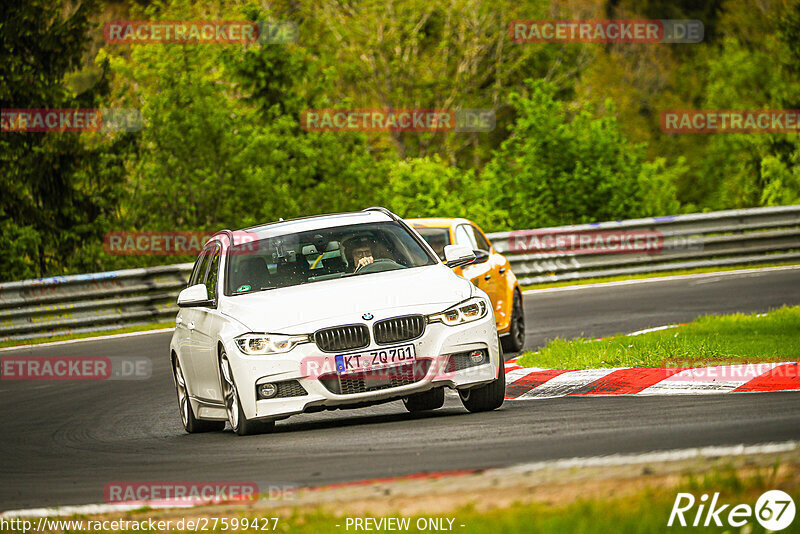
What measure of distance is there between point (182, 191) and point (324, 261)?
19065 mm

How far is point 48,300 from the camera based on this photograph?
21.5 m

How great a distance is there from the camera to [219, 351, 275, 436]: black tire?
9.52 m

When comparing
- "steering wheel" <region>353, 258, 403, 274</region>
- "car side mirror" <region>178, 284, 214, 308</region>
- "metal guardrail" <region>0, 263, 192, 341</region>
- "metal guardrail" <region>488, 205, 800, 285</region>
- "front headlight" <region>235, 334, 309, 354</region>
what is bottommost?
"metal guardrail" <region>488, 205, 800, 285</region>

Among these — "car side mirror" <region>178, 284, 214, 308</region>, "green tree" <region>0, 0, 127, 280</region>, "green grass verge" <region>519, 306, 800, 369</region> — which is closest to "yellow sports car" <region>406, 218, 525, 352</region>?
"green grass verge" <region>519, 306, 800, 369</region>

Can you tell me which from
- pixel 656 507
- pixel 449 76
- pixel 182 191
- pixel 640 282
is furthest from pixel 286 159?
pixel 656 507

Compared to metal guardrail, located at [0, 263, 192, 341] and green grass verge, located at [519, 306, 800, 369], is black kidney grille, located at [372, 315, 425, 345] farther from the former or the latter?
metal guardrail, located at [0, 263, 192, 341]

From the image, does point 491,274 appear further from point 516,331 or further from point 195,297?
point 195,297

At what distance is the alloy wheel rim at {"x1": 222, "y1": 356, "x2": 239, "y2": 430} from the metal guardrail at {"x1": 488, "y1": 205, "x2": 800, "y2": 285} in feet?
47.7

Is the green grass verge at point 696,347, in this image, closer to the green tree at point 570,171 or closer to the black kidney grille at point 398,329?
the black kidney grille at point 398,329

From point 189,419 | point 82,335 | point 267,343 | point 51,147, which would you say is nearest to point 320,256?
point 267,343

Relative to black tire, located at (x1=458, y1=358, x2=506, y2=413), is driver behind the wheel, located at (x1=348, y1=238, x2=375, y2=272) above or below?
above

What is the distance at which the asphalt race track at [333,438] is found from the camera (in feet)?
23.3

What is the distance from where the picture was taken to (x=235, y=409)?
967 centimetres

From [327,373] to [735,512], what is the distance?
14.7 feet
